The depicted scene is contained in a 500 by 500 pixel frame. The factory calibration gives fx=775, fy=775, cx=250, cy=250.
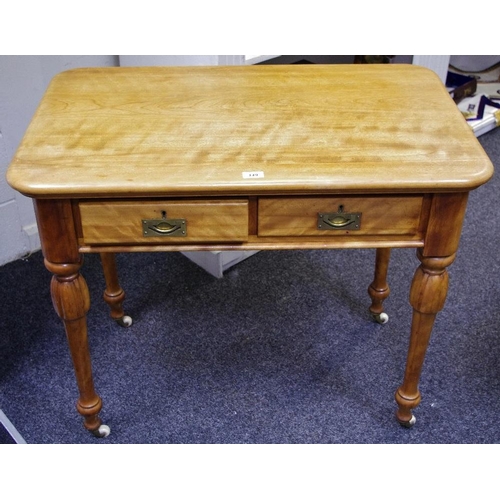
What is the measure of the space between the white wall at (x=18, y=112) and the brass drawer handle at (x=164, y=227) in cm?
93

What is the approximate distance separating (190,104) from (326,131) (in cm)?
32

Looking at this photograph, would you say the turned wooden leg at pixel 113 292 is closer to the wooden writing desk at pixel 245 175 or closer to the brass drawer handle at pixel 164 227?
the wooden writing desk at pixel 245 175

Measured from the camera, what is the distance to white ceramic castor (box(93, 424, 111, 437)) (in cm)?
191

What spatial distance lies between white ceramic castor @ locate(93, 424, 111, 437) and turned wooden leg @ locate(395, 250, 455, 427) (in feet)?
2.36

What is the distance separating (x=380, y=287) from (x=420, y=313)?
1.55 feet

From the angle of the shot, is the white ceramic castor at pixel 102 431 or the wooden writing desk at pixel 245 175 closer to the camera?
the wooden writing desk at pixel 245 175

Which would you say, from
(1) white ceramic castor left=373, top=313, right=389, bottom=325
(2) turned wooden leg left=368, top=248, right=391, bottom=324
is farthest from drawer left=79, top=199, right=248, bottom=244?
(1) white ceramic castor left=373, top=313, right=389, bottom=325

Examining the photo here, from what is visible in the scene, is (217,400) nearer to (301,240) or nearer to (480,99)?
(301,240)

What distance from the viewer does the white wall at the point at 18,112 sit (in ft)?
7.36

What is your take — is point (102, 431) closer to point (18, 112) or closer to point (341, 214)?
point (341, 214)

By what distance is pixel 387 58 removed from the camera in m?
3.05

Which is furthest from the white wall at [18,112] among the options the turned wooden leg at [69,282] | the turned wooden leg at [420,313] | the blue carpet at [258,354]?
the turned wooden leg at [420,313]

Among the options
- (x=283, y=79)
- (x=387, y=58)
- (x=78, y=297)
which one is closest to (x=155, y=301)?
(x=78, y=297)

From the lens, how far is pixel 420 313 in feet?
5.67
